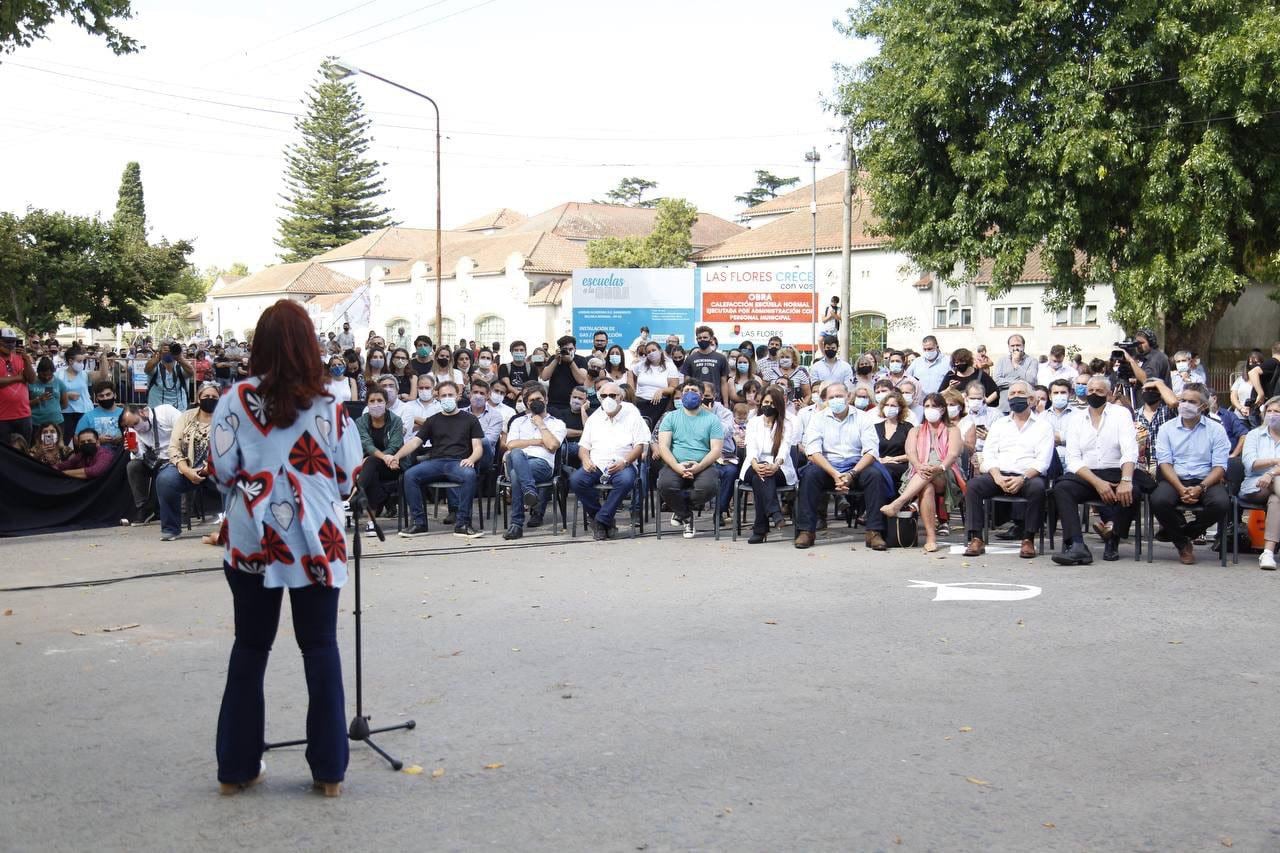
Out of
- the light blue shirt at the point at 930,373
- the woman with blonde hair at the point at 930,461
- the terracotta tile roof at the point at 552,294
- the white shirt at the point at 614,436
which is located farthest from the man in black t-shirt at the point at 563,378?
the terracotta tile roof at the point at 552,294

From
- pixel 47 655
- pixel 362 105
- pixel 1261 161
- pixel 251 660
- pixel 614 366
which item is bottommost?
pixel 47 655

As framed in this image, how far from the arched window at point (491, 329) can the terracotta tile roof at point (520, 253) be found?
275cm

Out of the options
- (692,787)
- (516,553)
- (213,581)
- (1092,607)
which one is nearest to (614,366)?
(516,553)

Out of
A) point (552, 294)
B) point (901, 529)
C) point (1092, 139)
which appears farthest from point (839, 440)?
point (552, 294)

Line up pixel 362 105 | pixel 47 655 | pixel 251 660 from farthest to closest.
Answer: pixel 362 105, pixel 47 655, pixel 251 660

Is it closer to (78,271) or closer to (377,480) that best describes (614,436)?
(377,480)

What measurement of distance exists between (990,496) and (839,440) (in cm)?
161

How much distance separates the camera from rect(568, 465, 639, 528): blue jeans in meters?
13.1

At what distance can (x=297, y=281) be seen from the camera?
8912 cm

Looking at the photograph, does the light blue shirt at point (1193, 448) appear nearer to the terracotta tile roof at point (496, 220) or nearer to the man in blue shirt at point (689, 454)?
the man in blue shirt at point (689, 454)

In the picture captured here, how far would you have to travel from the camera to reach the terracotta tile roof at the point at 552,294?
70000mm

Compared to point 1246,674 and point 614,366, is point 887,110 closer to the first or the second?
point 614,366

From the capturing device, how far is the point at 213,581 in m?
10.3

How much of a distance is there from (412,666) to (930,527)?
6478mm
